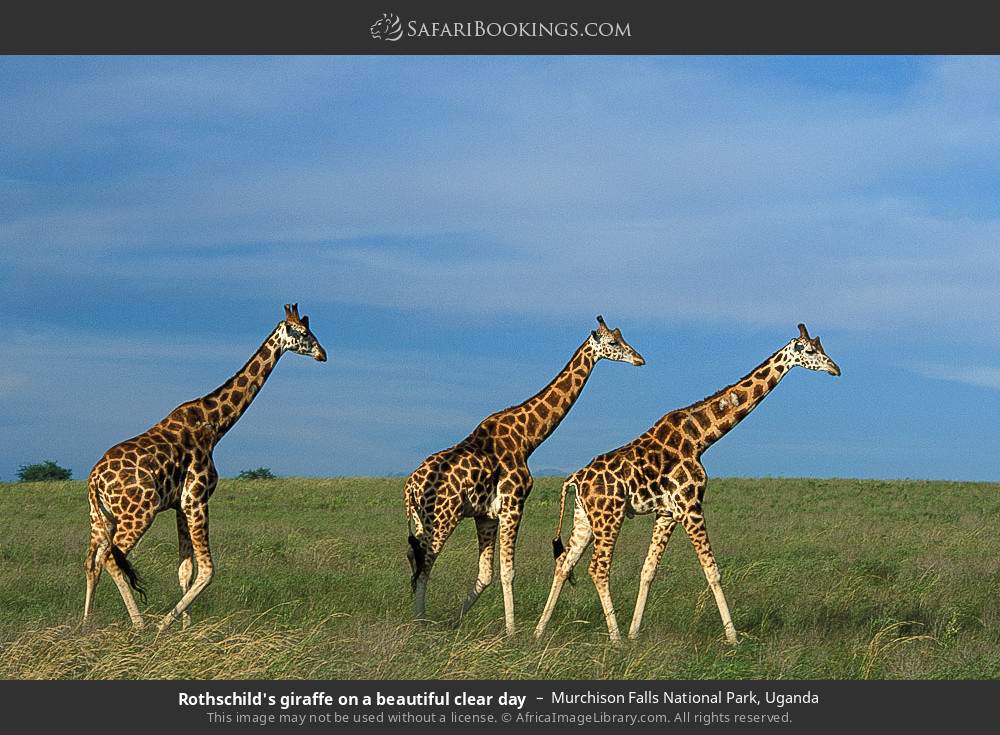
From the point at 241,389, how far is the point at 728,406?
621cm

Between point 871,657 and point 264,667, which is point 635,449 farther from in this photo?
point 264,667

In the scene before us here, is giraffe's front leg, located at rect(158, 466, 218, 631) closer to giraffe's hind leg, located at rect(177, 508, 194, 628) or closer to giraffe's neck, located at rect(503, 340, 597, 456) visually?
giraffe's hind leg, located at rect(177, 508, 194, 628)

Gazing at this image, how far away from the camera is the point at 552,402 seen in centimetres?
1404

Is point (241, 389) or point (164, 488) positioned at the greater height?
point (241, 389)

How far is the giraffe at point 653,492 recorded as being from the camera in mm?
12711

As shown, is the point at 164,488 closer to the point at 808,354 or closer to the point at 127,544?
the point at 127,544

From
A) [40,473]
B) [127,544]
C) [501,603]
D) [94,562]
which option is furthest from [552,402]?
[40,473]

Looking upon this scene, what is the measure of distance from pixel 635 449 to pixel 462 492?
219cm

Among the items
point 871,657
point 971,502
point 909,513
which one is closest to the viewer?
point 871,657

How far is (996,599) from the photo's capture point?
1742 centimetres

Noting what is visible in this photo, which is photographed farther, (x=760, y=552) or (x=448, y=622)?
(x=760, y=552)

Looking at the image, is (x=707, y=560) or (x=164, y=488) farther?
(x=707, y=560)

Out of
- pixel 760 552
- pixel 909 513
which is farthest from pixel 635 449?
pixel 909 513
